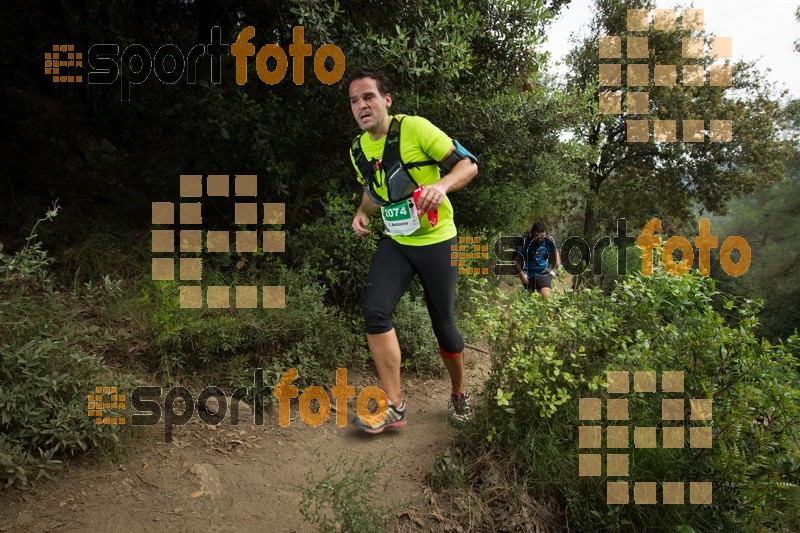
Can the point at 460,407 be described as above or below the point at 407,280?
below

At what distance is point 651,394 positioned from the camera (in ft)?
9.43

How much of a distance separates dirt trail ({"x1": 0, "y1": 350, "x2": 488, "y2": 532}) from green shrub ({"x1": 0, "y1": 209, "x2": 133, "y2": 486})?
14 centimetres

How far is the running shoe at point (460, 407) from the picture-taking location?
3.45 meters

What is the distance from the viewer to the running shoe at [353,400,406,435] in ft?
11.1

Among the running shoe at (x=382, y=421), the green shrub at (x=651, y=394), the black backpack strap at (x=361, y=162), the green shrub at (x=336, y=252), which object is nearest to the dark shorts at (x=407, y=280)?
the green shrub at (x=651, y=394)

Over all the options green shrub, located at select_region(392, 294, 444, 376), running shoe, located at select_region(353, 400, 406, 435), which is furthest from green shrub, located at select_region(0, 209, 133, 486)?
green shrub, located at select_region(392, 294, 444, 376)

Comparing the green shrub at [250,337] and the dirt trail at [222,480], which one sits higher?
the green shrub at [250,337]

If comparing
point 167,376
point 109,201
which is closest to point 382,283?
point 167,376

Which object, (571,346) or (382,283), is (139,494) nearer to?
(382,283)

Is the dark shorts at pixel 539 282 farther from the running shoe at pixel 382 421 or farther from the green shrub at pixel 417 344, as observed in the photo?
the running shoe at pixel 382 421

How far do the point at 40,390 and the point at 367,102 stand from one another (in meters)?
2.51

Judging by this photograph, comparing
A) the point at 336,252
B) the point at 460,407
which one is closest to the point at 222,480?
the point at 460,407

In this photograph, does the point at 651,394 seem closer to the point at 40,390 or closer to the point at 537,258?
the point at 40,390

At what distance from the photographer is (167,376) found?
357 cm
